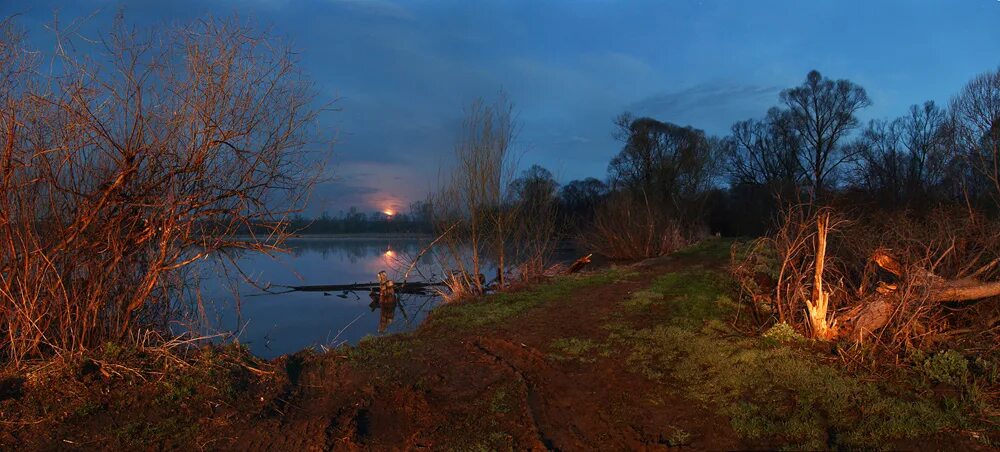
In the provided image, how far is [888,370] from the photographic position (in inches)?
229

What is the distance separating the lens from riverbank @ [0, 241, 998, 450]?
458 centimetres

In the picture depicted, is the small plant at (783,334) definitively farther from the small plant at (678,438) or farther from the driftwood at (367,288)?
the driftwood at (367,288)

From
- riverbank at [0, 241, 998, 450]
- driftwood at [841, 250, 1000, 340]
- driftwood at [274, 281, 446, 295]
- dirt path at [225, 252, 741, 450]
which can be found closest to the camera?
riverbank at [0, 241, 998, 450]

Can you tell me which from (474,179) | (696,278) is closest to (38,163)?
(474,179)

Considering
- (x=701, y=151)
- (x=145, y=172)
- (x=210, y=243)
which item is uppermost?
(x=701, y=151)

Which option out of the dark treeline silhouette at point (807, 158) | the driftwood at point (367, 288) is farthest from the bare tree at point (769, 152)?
the driftwood at point (367, 288)

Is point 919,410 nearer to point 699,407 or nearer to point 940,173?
point 699,407

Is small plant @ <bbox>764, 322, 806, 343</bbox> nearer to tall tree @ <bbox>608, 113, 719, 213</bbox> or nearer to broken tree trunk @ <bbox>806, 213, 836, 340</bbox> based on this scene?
broken tree trunk @ <bbox>806, 213, 836, 340</bbox>

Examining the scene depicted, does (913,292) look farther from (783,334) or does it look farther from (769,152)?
(769,152)

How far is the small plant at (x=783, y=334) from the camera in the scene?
274 inches

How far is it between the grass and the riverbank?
2cm

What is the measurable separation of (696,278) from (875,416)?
7906 millimetres

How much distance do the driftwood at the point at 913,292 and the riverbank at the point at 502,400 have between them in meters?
0.54

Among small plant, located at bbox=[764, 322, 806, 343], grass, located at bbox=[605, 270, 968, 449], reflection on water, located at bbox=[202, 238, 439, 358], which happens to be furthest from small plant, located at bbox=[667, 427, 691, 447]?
reflection on water, located at bbox=[202, 238, 439, 358]
